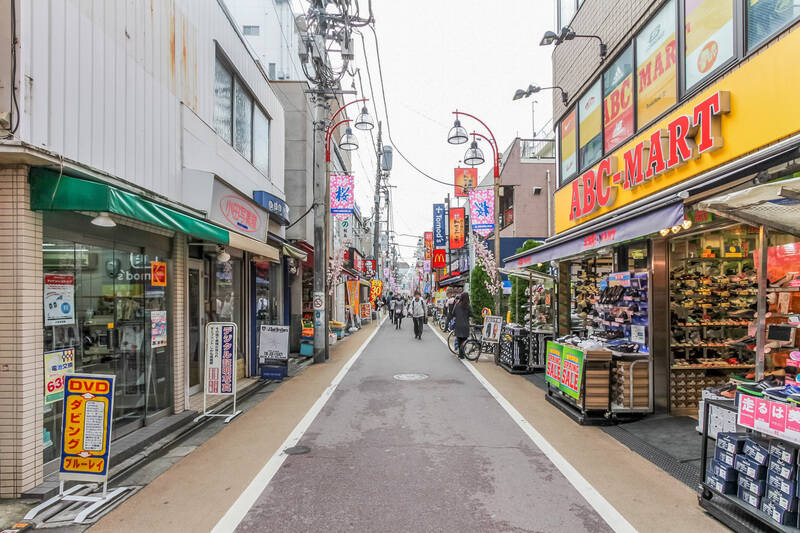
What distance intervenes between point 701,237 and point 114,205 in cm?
803

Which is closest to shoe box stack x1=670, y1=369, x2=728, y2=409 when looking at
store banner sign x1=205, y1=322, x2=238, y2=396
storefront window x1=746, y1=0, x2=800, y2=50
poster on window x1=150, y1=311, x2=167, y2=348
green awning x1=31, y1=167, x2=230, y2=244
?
storefront window x1=746, y1=0, x2=800, y2=50

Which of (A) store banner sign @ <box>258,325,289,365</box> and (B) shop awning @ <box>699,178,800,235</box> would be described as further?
(A) store banner sign @ <box>258,325,289,365</box>

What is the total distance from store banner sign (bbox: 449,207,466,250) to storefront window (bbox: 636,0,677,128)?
24576 millimetres

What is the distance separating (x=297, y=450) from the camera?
618cm

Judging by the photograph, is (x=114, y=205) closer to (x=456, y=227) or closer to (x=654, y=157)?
(x=654, y=157)

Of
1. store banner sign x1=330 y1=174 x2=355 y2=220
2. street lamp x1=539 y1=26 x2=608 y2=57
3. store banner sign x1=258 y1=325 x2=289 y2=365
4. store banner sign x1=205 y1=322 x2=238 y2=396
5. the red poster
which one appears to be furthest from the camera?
the red poster

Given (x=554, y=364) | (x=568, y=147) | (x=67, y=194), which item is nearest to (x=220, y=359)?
(x=67, y=194)

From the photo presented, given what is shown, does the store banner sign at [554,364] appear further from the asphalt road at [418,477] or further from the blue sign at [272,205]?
the blue sign at [272,205]

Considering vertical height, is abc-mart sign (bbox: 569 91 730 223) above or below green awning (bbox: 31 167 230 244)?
above

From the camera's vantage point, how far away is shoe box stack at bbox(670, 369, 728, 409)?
7.76m

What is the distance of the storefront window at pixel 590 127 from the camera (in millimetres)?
10938

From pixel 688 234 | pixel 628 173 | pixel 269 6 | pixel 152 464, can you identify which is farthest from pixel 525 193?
pixel 152 464

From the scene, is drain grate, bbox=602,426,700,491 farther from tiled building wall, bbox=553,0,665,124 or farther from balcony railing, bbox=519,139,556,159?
balcony railing, bbox=519,139,556,159

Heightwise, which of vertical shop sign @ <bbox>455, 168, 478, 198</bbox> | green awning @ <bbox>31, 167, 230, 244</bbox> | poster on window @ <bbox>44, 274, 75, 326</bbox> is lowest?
poster on window @ <bbox>44, 274, 75, 326</bbox>
